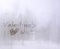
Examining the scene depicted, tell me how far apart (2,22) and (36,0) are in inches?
22.8

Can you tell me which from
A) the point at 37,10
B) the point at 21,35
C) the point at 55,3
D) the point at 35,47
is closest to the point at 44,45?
the point at 35,47

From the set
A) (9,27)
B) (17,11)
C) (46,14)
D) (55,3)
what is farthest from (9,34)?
(55,3)

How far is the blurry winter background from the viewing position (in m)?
1.36

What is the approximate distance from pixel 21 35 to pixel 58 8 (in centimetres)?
66

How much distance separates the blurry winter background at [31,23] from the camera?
1357 mm

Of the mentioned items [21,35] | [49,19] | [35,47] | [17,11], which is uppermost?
[17,11]

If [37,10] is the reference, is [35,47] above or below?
below

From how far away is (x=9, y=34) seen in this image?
→ 135 centimetres

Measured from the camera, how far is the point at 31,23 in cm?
138

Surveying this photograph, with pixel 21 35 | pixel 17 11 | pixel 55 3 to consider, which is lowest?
pixel 21 35

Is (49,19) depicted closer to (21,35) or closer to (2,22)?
(21,35)

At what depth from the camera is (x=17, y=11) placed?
4.52 feet

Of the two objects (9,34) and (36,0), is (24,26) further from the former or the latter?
(36,0)

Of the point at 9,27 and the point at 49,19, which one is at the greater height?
the point at 49,19
